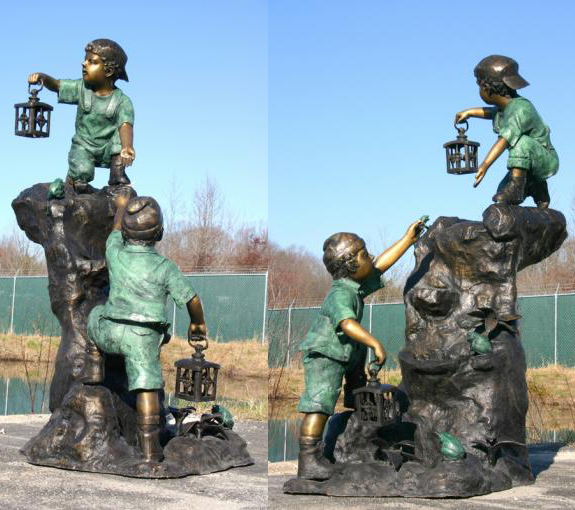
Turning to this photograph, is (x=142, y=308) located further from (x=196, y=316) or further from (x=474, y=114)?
(x=474, y=114)

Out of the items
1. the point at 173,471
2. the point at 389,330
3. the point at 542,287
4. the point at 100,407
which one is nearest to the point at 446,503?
the point at 173,471

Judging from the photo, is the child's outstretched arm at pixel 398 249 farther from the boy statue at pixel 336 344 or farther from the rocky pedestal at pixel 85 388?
the rocky pedestal at pixel 85 388

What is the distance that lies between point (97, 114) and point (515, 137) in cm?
281

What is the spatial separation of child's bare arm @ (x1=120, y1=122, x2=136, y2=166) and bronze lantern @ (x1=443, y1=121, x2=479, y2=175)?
6.96 ft

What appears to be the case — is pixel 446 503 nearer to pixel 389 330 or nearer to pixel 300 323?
pixel 300 323

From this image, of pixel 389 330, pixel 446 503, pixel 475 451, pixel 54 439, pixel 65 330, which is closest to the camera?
pixel 446 503

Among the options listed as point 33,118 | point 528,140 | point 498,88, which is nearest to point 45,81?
point 33,118

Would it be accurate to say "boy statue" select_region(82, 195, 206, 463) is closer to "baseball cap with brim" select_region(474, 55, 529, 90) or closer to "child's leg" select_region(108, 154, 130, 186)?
"child's leg" select_region(108, 154, 130, 186)

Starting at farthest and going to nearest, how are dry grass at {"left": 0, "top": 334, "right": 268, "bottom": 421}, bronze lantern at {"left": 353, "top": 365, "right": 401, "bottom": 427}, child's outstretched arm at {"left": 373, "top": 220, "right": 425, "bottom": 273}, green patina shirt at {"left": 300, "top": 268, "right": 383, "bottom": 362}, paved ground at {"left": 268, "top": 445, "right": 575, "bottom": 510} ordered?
dry grass at {"left": 0, "top": 334, "right": 268, "bottom": 421} → child's outstretched arm at {"left": 373, "top": 220, "right": 425, "bottom": 273} → green patina shirt at {"left": 300, "top": 268, "right": 383, "bottom": 362} → bronze lantern at {"left": 353, "top": 365, "right": 401, "bottom": 427} → paved ground at {"left": 268, "top": 445, "right": 575, "bottom": 510}

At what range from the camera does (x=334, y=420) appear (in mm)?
6148

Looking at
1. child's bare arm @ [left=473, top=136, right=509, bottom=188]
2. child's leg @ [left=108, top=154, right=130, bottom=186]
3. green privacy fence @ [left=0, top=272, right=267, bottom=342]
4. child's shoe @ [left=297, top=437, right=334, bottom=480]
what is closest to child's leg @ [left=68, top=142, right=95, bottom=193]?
child's leg @ [left=108, top=154, right=130, bottom=186]

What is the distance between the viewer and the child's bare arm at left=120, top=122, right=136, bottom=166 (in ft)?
23.1

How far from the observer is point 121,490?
19.0 ft

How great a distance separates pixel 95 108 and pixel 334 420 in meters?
2.74
